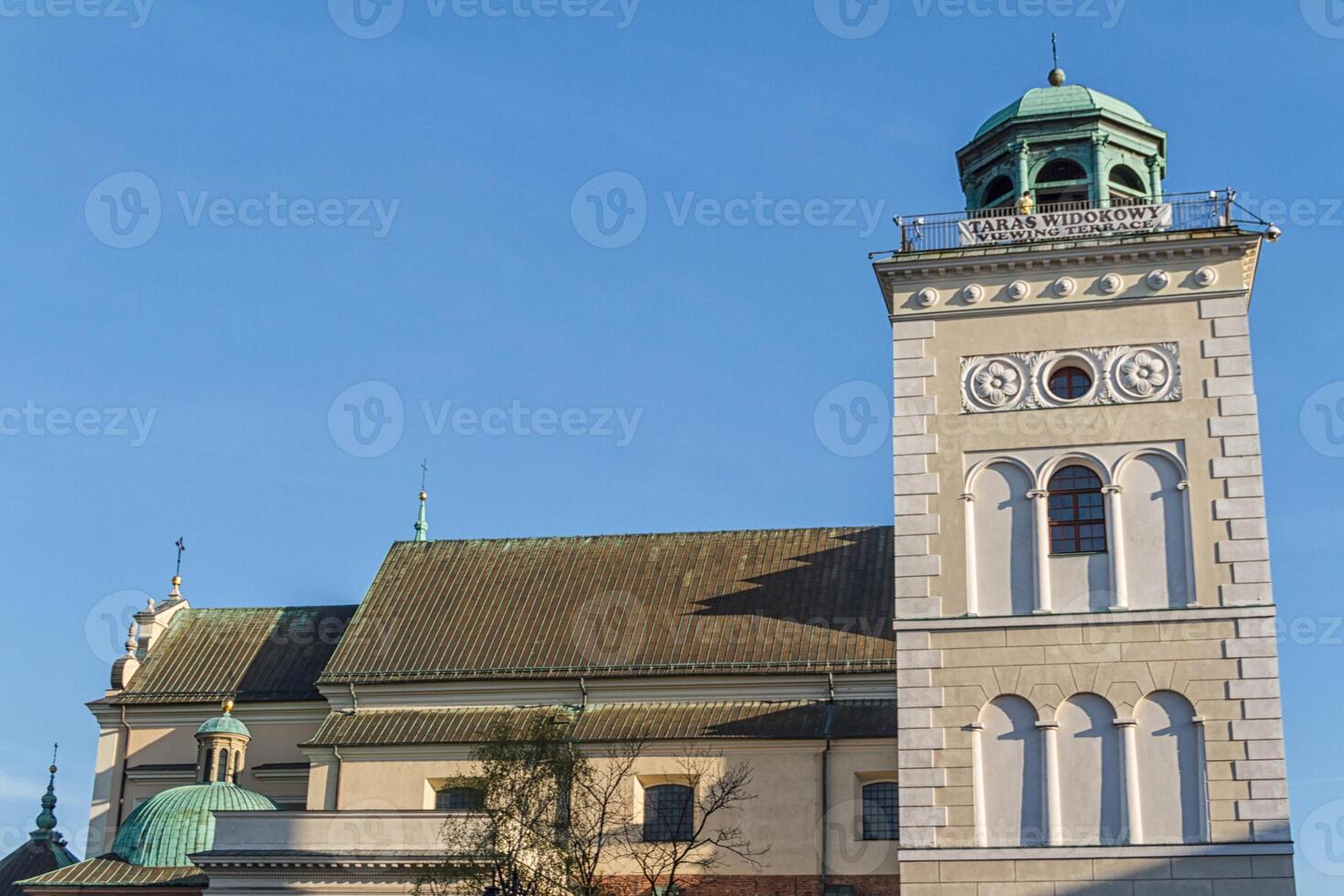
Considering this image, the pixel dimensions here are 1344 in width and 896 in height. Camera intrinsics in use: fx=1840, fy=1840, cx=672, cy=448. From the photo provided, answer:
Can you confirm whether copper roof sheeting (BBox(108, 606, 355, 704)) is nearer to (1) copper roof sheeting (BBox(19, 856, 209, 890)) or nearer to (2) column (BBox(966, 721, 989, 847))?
(1) copper roof sheeting (BBox(19, 856, 209, 890))

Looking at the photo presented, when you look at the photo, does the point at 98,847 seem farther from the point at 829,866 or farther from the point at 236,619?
the point at 829,866

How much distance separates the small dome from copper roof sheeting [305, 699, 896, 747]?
47.4 ft

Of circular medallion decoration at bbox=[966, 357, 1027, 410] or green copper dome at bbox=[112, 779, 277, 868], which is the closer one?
circular medallion decoration at bbox=[966, 357, 1027, 410]

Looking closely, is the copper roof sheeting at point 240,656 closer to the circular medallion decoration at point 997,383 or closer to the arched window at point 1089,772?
the circular medallion decoration at point 997,383

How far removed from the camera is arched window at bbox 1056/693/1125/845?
106ft

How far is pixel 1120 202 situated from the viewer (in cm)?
3697

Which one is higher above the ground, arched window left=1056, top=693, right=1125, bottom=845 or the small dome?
the small dome

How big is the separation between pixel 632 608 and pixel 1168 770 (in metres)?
19.4

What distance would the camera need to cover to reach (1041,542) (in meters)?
34.3

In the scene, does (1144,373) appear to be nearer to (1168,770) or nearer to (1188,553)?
(1188,553)

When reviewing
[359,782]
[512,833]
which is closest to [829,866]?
[512,833]

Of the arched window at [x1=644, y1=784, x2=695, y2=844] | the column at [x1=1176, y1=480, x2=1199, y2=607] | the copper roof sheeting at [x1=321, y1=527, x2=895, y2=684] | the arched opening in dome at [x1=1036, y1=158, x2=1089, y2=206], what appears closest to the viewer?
the column at [x1=1176, y1=480, x2=1199, y2=607]

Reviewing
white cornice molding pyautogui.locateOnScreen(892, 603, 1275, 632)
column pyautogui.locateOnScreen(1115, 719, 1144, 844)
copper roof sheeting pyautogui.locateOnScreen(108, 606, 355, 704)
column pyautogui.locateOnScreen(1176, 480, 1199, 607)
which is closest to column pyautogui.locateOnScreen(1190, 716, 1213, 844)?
column pyautogui.locateOnScreen(1115, 719, 1144, 844)

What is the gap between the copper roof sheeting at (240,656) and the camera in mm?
51719
